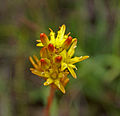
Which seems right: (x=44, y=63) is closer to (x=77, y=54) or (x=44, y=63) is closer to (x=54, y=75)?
(x=54, y=75)

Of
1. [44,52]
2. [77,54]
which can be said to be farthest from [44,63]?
[77,54]

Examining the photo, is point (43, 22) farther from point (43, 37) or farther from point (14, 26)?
point (43, 37)

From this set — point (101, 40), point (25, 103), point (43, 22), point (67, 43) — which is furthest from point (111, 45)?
point (67, 43)

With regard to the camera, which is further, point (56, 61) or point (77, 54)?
point (77, 54)

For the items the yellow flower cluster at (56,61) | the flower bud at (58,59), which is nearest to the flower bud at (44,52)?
the yellow flower cluster at (56,61)

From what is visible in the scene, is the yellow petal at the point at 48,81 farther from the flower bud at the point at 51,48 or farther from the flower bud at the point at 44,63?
the flower bud at the point at 51,48

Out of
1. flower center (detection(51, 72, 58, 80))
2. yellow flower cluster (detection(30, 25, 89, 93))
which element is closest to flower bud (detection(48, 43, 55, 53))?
yellow flower cluster (detection(30, 25, 89, 93))

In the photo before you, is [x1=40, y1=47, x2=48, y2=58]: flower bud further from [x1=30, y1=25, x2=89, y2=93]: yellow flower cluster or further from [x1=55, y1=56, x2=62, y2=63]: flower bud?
[x1=55, y1=56, x2=62, y2=63]: flower bud

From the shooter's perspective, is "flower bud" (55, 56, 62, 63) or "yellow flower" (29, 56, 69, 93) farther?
"yellow flower" (29, 56, 69, 93)

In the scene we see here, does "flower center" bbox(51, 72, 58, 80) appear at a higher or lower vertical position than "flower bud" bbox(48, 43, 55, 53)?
lower
